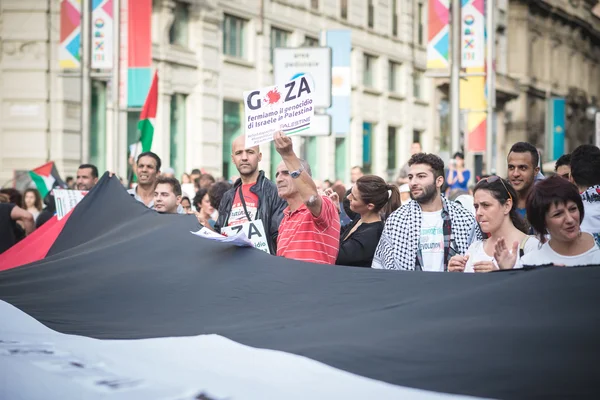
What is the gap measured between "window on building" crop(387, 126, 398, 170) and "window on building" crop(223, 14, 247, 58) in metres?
11.7

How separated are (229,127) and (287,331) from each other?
2565cm

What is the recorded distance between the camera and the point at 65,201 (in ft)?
27.6

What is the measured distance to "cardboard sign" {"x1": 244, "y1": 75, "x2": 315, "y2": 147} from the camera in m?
6.46

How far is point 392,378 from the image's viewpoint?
3.65 metres

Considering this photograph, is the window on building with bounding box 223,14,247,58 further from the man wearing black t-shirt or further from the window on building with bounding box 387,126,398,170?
the man wearing black t-shirt

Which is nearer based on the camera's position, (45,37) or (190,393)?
(190,393)

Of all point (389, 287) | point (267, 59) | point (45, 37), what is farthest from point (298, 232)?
point (267, 59)

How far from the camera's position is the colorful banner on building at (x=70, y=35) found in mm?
22172

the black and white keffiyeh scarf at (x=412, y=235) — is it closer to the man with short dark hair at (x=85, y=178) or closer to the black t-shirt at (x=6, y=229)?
the black t-shirt at (x=6, y=229)

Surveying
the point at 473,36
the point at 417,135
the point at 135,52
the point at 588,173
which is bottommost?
the point at 588,173

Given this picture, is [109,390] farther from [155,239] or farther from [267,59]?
[267,59]

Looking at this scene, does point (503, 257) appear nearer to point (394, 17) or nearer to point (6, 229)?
point (6, 229)

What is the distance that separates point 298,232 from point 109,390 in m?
2.45

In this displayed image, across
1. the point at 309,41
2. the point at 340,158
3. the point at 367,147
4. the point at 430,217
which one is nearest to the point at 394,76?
the point at 367,147
